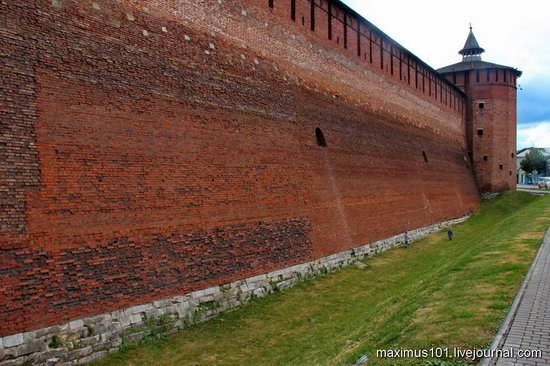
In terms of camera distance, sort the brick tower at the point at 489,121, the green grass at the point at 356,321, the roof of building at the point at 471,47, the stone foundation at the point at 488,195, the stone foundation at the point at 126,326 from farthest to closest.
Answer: the roof of building at the point at 471,47, the brick tower at the point at 489,121, the stone foundation at the point at 488,195, the stone foundation at the point at 126,326, the green grass at the point at 356,321

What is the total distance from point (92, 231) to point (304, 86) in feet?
26.9

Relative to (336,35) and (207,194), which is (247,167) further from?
(336,35)

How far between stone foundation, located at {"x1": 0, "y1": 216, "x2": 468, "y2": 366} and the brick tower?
2635cm

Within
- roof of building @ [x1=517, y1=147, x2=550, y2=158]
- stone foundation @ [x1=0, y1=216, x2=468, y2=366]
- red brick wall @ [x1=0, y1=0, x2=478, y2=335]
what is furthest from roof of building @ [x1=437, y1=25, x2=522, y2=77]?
roof of building @ [x1=517, y1=147, x2=550, y2=158]

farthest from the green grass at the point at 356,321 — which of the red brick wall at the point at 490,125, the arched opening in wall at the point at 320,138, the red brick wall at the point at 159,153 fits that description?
the red brick wall at the point at 490,125

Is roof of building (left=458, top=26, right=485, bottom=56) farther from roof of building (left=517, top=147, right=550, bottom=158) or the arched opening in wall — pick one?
roof of building (left=517, top=147, right=550, bottom=158)

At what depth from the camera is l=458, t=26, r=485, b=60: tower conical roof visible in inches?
1525

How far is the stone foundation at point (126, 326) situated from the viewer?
622 cm

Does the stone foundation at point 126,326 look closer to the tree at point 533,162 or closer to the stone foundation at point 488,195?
the stone foundation at point 488,195

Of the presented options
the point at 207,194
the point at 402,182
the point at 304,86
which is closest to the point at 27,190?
the point at 207,194

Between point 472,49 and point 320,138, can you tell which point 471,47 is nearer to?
point 472,49

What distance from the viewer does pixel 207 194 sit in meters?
9.49

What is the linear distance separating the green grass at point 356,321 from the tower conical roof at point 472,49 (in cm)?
3057

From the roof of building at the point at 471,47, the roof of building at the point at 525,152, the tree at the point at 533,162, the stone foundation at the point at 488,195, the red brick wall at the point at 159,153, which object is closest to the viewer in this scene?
the red brick wall at the point at 159,153
